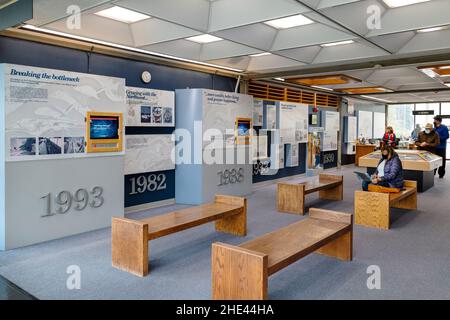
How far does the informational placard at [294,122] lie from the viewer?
10086mm

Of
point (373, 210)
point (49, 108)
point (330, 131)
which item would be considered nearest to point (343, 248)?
point (373, 210)

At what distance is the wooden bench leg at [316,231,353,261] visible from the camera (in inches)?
166

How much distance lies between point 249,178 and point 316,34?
147 inches

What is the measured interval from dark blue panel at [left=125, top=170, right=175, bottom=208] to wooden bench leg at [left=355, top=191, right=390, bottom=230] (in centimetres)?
344

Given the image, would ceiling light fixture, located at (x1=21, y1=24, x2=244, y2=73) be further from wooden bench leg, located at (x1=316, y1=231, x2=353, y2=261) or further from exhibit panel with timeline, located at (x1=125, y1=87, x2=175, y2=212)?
wooden bench leg, located at (x1=316, y1=231, x2=353, y2=261)

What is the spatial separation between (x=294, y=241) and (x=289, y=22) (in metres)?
3.28

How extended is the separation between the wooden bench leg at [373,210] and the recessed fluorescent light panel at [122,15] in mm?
4182

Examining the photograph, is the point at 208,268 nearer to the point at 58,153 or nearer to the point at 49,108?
the point at 58,153

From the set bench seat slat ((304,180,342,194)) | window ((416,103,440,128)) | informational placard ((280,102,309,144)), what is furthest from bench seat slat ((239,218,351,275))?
window ((416,103,440,128))

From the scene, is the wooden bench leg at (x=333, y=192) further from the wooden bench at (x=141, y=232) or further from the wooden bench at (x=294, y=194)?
the wooden bench at (x=141, y=232)

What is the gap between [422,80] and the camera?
9.51 meters

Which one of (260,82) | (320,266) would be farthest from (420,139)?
(320,266)

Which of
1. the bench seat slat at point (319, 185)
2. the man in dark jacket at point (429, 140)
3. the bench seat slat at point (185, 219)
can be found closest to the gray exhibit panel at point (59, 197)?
the bench seat slat at point (185, 219)

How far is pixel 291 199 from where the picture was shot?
662 centimetres
